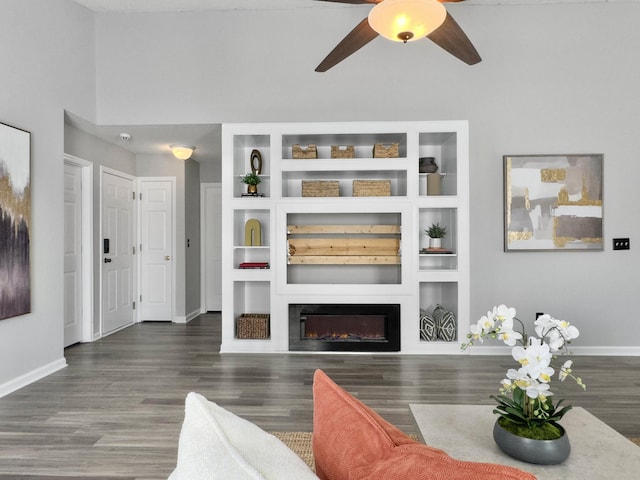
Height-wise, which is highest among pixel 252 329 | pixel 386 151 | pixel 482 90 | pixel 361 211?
pixel 482 90

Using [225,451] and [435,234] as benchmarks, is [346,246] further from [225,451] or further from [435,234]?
[225,451]

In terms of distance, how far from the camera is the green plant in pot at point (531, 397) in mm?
1241

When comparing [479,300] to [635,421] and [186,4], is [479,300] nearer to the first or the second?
[635,421]

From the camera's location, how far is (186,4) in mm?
4164

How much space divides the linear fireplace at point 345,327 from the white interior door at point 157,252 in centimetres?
250

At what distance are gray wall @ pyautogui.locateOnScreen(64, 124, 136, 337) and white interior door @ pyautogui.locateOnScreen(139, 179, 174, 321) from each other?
71cm

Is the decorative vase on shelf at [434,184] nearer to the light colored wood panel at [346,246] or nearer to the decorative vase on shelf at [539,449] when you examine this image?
the light colored wood panel at [346,246]

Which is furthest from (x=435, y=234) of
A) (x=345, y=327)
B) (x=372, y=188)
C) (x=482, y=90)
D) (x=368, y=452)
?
(x=368, y=452)

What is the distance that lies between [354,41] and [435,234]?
2.26 m

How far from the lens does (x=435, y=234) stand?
14.0 feet

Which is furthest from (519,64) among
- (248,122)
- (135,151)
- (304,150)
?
(135,151)

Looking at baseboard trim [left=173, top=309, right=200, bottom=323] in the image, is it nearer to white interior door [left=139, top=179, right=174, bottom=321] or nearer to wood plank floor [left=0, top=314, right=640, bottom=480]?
white interior door [left=139, top=179, right=174, bottom=321]

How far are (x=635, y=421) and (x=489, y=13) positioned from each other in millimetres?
3764

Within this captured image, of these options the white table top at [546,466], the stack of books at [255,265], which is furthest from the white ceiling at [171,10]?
the white table top at [546,466]
